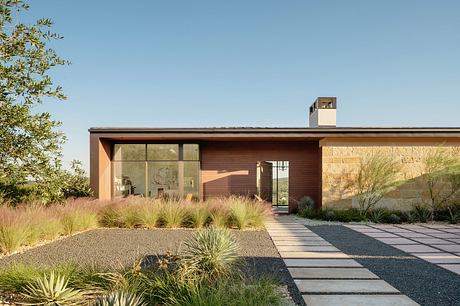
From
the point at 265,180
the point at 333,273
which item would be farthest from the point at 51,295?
the point at 265,180

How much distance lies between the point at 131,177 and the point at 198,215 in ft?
18.4

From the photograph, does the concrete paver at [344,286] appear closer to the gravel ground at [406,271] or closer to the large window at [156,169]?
the gravel ground at [406,271]

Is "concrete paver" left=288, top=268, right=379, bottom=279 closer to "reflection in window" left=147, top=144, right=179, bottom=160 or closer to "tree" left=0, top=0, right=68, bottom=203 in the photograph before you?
"tree" left=0, top=0, right=68, bottom=203

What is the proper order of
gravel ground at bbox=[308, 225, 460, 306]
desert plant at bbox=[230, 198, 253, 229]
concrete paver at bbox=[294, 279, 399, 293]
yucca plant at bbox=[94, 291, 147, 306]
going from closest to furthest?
yucca plant at bbox=[94, 291, 147, 306], gravel ground at bbox=[308, 225, 460, 306], concrete paver at bbox=[294, 279, 399, 293], desert plant at bbox=[230, 198, 253, 229]

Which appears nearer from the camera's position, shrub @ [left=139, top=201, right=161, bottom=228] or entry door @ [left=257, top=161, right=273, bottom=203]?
shrub @ [left=139, top=201, right=161, bottom=228]

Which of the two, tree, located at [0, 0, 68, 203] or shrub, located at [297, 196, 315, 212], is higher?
tree, located at [0, 0, 68, 203]

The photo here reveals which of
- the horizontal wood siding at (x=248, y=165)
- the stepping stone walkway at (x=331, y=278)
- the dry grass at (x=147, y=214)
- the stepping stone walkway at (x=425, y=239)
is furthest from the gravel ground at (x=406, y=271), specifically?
the horizontal wood siding at (x=248, y=165)

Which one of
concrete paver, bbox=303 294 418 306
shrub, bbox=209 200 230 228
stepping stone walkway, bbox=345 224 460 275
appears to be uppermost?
shrub, bbox=209 200 230 228

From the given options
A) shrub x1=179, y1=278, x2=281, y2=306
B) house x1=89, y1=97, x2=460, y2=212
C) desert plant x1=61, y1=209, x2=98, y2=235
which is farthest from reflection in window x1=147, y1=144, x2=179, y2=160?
shrub x1=179, y1=278, x2=281, y2=306

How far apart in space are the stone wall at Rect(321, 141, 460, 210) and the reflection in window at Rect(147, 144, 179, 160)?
6021mm

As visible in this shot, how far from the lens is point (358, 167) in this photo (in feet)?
39.5

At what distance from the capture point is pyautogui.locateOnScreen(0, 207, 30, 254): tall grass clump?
6.29m

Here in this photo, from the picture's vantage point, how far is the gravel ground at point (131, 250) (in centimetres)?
514

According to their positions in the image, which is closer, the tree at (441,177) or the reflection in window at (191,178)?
the tree at (441,177)
